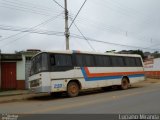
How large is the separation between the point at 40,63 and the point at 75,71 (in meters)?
2.41

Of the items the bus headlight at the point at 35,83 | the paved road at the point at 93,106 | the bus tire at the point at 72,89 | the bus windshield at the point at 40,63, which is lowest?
the paved road at the point at 93,106

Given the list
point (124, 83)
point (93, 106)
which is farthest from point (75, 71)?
point (124, 83)

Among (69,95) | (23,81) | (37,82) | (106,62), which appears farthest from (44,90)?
(23,81)

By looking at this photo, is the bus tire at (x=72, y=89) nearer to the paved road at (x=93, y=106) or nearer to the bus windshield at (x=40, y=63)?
the bus windshield at (x=40, y=63)

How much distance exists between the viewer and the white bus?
1656 centimetres

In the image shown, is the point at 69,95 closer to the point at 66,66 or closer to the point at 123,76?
the point at 66,66

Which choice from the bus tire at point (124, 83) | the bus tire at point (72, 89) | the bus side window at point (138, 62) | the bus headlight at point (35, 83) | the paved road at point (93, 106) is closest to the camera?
the paved road at point (93, 106)

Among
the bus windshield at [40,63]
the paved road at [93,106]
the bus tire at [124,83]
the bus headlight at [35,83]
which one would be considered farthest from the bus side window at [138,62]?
the bus headlight at [35,83]

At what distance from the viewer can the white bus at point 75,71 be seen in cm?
1656

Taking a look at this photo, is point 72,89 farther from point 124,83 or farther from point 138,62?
point 138,62

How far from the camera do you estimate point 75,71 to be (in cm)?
1792

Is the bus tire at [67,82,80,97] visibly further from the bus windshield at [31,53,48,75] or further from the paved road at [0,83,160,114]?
the paved road at [0,83,160,114]

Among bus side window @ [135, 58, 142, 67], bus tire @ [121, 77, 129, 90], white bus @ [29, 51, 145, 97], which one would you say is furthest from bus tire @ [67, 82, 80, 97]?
bus side window @ [135, 58, 142, 67]

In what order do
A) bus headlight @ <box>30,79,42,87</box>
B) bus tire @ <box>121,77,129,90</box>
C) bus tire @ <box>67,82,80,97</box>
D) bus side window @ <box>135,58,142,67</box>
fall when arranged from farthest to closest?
1. bus side window @ <box>135,58,142,67</box>
2. bus tire @ <box>121,77,129,90</box>
3. bus tire @ <box>67,82,80,97</box>
4. bus headlight @ <box>30,79,42,87</box>
